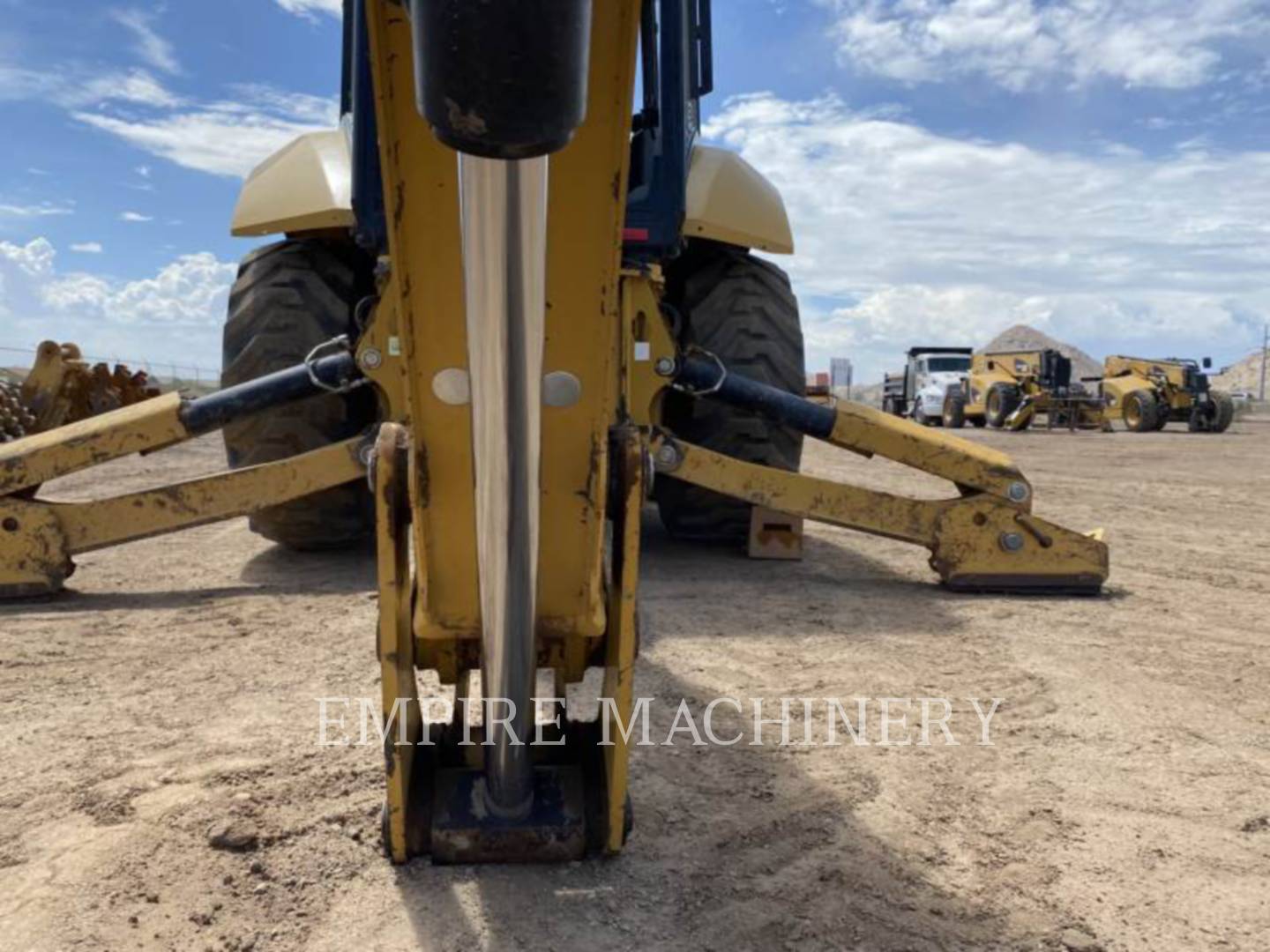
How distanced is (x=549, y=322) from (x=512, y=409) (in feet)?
0.59

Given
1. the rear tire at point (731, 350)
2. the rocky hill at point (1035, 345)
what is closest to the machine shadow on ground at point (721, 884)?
the rear tire at point (731, 350)

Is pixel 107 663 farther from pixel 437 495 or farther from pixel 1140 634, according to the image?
pixel 1140 634

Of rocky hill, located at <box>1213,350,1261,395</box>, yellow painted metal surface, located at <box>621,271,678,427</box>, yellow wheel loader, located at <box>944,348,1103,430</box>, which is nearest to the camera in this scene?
yellow painted metal surface, located at <box>621,271,678,427</box>

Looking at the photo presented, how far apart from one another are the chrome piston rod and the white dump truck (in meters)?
23.3

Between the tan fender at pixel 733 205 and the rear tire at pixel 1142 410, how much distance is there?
18927mm

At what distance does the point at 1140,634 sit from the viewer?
3.78 metres

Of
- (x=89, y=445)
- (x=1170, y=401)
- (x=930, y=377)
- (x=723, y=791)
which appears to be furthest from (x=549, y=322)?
(x=930, y=377)

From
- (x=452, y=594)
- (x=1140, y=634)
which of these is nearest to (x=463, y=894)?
(x=452, y=594)

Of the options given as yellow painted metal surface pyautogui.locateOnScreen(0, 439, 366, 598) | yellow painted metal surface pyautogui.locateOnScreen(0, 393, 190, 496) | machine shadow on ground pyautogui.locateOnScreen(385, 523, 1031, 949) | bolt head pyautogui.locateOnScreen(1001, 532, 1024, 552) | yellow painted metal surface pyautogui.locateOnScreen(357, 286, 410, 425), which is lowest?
machine shadow on ground pyautogui.locateOnScreen(385, 523, 1031, 949)

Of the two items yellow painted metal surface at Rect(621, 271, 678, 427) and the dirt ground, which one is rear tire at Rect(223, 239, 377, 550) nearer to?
the dirt ground

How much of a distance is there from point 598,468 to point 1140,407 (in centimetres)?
2195

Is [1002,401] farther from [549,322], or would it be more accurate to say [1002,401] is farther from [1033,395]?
[549,322]

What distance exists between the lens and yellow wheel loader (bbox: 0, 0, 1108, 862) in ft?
4.70

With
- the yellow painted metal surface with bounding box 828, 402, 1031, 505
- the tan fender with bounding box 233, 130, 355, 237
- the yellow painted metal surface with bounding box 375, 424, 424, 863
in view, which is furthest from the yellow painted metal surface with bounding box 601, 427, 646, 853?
the tan fender with bounding box 233, 130, 355, 237
